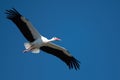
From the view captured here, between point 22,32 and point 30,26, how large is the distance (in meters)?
0.40

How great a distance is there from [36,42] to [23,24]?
0.97m

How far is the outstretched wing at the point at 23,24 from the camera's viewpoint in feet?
104

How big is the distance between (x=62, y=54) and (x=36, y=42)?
1.31 m

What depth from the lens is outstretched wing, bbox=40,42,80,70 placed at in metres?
32.6

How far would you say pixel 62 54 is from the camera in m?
32.8

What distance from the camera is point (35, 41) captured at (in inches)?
1270

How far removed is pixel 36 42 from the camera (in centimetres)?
3222

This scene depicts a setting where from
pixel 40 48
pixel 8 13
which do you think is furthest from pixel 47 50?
pixel 8 13

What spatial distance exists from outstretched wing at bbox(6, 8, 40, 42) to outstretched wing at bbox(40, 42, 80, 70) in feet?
2.67

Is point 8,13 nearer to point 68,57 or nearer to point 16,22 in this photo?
point 16,22

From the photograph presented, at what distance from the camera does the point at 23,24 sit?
31.8 meters

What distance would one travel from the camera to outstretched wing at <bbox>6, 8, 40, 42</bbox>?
3167 cm

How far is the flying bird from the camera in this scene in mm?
31719

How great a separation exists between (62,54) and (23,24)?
2214 millimetres
